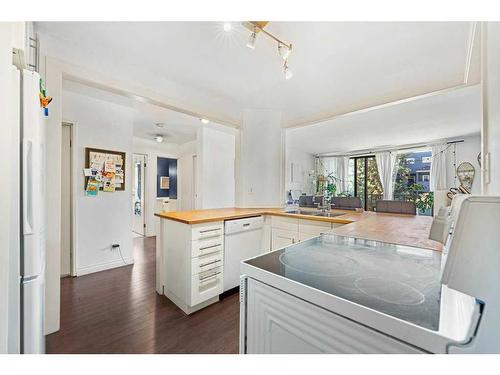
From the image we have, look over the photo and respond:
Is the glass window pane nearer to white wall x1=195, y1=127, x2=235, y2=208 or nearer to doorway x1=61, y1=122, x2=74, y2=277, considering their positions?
white wall x1=195, y1=127, x2=235, y2=208

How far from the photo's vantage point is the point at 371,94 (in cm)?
242

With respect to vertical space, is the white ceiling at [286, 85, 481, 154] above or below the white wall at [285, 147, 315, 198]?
above

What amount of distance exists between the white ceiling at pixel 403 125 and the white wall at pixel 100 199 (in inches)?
102

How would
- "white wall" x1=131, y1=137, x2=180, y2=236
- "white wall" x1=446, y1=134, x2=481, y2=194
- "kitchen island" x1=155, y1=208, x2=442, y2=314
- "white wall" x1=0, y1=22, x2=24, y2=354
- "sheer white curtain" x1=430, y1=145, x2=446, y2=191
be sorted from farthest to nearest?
"sheer white curtain" x1=430, y1=145, x2=446, y2=191, "white wall" x1=131, y1=137, x2=180, y2=236, "white wall" x1=446, y1=134, x2=481, y2=194, "kitchen island" x1=155, y1=208, x2=442, y2=314, "white wall" x1=0, y1=22, x2=24, y2=354

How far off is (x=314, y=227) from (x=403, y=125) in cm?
301

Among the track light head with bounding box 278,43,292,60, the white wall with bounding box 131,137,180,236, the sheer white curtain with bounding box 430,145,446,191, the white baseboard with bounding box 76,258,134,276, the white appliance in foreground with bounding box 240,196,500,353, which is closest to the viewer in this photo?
the white appliance in foreground with bounding box 240,196,500,353

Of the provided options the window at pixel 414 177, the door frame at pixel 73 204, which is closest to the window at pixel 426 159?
the window at pixel 414 177

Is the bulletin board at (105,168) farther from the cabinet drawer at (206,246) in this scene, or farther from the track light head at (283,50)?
the track light head at (283,50)

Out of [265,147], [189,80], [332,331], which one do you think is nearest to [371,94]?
[265,147]

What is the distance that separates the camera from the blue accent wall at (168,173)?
5.14m

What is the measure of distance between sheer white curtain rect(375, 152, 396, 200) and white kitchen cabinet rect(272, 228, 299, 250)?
4772 mm

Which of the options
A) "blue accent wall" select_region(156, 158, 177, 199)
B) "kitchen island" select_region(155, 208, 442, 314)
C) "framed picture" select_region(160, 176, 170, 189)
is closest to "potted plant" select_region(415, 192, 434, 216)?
"kitchen island" select_region(155, 208, 442, 314)

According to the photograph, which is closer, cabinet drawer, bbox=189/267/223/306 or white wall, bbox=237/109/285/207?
cabinet drawer, bbox=189/267/223/306

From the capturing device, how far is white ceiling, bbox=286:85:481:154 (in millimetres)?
A: 2797
